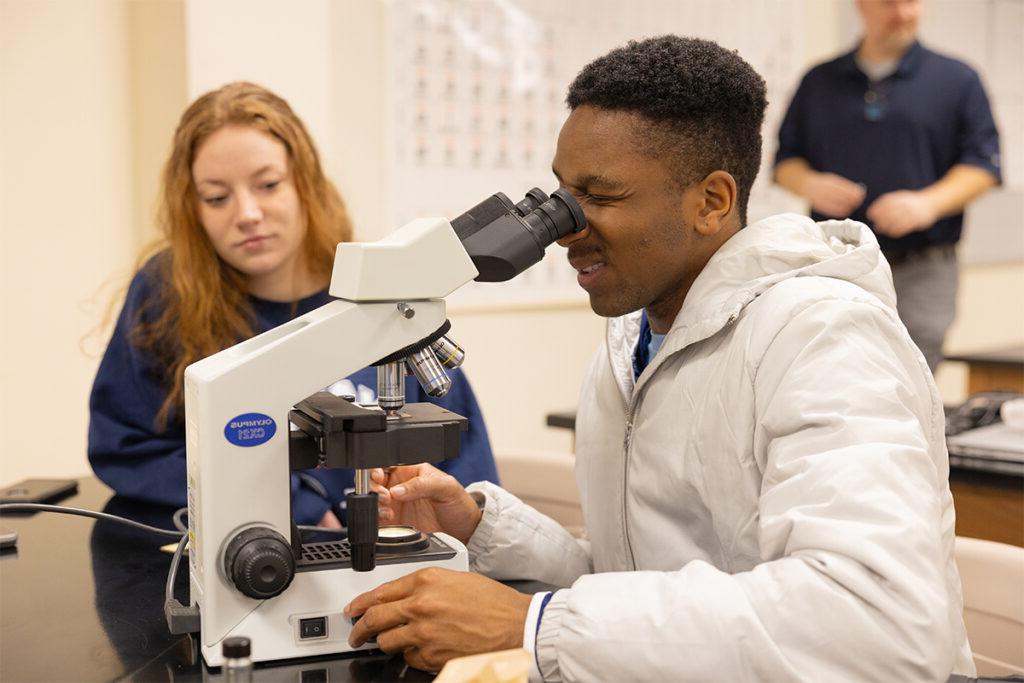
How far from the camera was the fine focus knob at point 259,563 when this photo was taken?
907 mm

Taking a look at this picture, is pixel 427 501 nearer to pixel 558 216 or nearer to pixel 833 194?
pixel 558 216

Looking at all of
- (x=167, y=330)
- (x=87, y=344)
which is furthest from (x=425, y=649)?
(x=87, y=344)

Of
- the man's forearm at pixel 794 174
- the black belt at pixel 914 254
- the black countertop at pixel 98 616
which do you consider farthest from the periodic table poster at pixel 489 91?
the black countertop at pixel 98 616

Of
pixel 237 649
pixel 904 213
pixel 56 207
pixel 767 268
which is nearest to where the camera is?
pixel 237 649

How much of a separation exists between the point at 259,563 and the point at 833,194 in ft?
8.19

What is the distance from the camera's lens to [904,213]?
3053 mm

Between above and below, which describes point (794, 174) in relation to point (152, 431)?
above

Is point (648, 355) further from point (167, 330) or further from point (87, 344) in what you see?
point (87, 344)

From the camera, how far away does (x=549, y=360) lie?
12.2 feet

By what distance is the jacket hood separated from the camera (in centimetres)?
110

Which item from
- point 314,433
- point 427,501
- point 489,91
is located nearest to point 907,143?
point 489,91

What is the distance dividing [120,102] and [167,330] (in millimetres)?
1112

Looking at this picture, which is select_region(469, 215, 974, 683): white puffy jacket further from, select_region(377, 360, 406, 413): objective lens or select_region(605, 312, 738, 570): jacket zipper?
select_region(377, 360, 406, 413): objective lens

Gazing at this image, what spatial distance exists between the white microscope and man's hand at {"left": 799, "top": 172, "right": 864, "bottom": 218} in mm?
2269
